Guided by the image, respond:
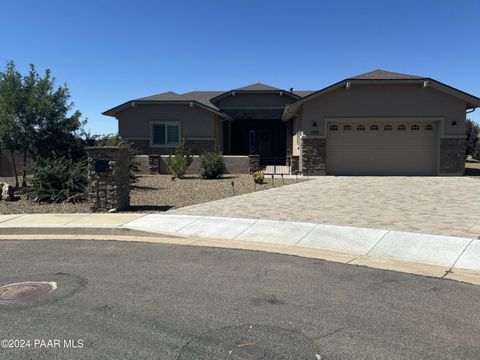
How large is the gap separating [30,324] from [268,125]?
29.5 m

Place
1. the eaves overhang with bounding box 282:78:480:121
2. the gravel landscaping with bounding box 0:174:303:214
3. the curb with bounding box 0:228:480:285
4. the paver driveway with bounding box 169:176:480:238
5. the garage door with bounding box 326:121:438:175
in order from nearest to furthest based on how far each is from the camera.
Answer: the curb with bounding box 0:228:480:285
the paver driveway with bounding box 169:176:480:238
the gravel landscaping with bounding box 0:174:303:214
the eaves overhang with bounding box 282:78:480:121
the garage door with bounding box 326:121:438:175

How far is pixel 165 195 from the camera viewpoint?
1512 centimetres

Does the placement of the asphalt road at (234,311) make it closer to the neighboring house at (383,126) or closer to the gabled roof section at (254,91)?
the neighboring house at (383,126)

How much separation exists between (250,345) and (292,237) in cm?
467

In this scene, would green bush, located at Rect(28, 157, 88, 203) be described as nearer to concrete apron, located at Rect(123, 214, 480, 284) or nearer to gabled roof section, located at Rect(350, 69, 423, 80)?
concrete apron, located at Rect(123, 214, 480, 284)

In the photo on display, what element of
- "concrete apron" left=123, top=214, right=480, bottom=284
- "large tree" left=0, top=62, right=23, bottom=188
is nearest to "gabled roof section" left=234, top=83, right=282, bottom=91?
"large tree" left=0, top=62, right=23, bottom=188

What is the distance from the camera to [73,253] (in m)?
7.58

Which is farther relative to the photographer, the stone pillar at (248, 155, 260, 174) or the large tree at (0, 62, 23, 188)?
the stone pillar at (248, 155, 260, 174)

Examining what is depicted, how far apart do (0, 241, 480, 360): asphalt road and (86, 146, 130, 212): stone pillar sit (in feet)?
14.1

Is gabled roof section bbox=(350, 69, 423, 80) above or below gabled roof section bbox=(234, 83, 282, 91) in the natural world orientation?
below

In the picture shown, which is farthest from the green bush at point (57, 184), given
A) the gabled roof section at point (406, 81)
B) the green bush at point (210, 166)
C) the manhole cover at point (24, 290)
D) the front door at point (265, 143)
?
the front door at point (265, 143)

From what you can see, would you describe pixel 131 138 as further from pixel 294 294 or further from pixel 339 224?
pixel 294 294

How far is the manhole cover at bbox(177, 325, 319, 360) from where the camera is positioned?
3.83 m

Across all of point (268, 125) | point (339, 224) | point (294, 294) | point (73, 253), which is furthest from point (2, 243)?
point (268, 125)
